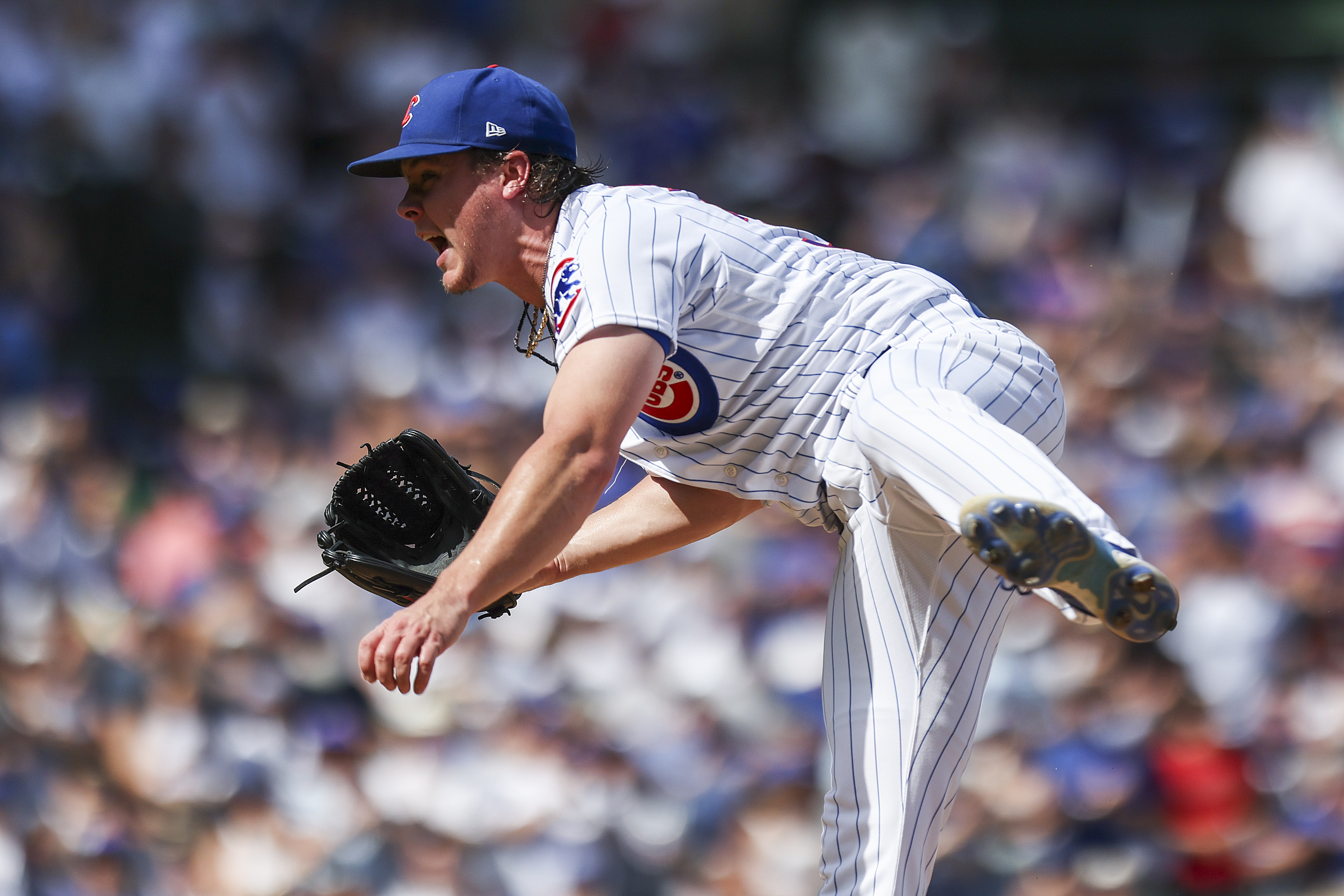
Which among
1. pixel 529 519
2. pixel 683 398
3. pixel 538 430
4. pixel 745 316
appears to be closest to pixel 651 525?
pixel 683 398

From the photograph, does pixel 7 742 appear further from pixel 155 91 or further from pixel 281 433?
pixel 155 91

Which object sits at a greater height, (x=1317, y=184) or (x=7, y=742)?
(x=1317, y=184)

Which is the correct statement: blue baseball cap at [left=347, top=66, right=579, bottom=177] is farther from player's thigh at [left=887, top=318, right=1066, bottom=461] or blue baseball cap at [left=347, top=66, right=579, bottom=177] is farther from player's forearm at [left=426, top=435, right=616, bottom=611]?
player's thigh at [left=887, top=318, right=1066, bottom=461]

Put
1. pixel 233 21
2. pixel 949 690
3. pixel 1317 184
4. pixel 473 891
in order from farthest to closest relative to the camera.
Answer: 1. pixel 233 21
2. pixel 1317 184
3. pixel 473 891
4. pixel 949 690

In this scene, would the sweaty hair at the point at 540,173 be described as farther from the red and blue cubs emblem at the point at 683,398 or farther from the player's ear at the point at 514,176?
the red and blue cubs emblem at the point at 683,398

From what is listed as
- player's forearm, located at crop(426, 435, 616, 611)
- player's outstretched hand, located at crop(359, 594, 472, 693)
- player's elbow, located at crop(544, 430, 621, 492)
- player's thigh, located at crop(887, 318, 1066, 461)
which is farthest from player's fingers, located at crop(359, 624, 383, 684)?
player's thigh, located at crop(887, 318, 1066, 461)

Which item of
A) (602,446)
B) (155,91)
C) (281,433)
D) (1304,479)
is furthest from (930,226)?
(602,446)

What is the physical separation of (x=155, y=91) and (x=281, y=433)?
2.48 metres

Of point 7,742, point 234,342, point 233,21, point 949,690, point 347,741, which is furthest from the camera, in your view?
point 233,21

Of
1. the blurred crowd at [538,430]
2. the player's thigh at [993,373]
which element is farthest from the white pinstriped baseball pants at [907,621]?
the blurred crowd at [538,430]

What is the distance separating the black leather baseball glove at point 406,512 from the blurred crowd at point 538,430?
7.55 ft

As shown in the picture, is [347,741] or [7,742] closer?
[347,741]

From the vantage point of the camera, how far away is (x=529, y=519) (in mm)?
2303

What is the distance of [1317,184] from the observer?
6.69 metres
